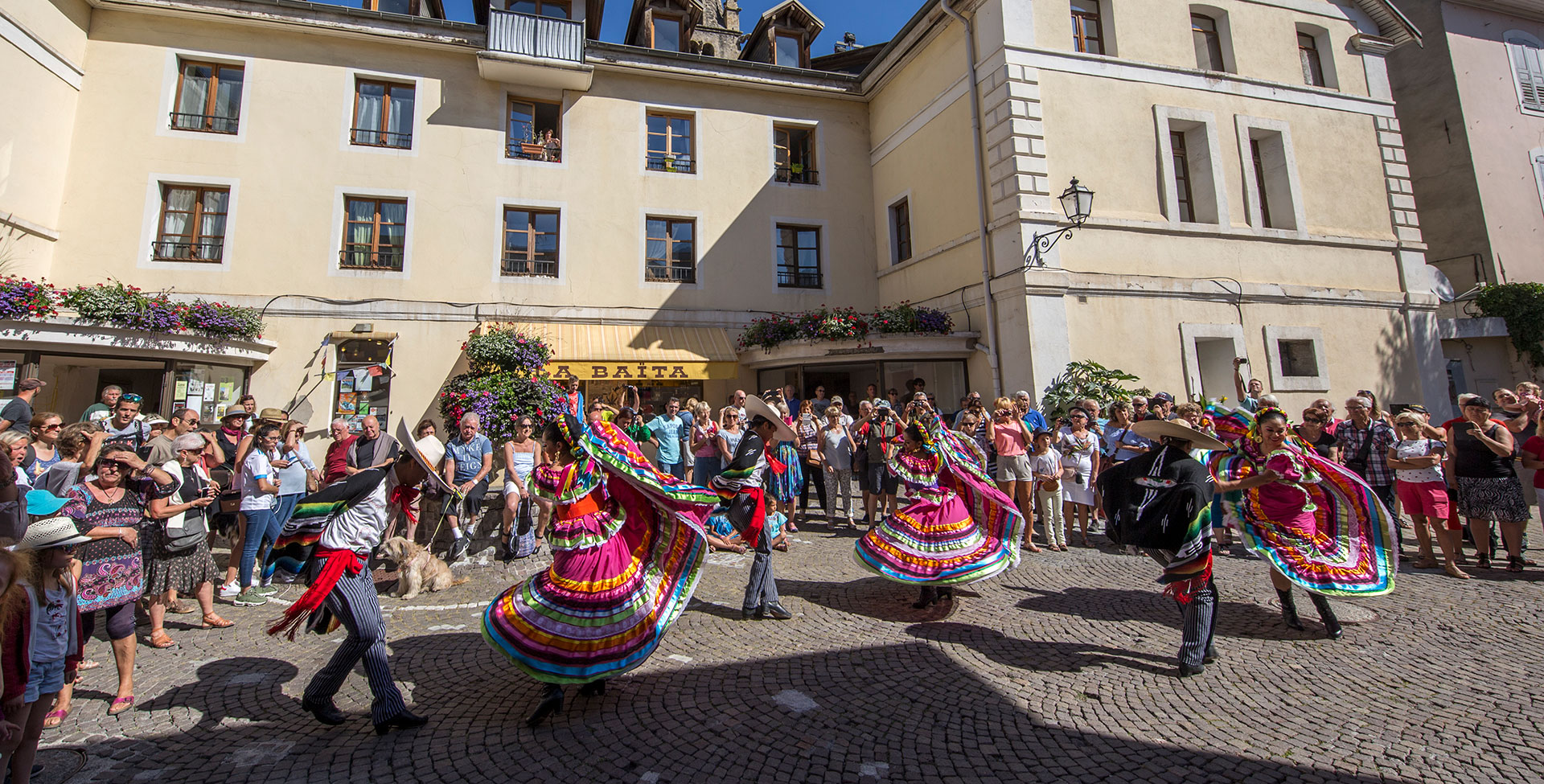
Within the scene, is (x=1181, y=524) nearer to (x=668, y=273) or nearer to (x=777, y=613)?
(x=777, y=613)

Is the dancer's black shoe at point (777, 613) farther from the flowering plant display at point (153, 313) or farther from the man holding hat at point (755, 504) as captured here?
the flowering plant display at point (153, 313)

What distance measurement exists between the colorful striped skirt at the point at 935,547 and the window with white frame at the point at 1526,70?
2457cm

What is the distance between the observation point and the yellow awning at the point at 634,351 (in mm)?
13984

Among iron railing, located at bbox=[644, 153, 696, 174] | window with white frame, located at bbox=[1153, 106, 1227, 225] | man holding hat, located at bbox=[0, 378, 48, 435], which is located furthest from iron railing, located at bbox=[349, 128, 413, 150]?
window with white frame, located at bbox=[1153, 106, 1227, 225]

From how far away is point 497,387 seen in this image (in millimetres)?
11641

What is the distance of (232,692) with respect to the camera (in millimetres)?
4121

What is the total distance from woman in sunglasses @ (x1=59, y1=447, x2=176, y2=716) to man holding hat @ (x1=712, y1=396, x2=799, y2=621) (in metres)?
3.77

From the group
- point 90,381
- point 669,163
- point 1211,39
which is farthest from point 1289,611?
point 90,381

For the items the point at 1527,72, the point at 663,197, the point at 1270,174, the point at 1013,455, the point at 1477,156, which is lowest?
the point at 1013,455

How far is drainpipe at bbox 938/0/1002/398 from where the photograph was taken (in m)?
12.9

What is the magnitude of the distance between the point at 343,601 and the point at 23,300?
37.1 ft

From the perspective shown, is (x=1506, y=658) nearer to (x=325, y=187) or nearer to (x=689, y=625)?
(x=689, y=625)

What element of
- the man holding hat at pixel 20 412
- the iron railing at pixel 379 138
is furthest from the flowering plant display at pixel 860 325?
the man holding hat at pixel 20 412

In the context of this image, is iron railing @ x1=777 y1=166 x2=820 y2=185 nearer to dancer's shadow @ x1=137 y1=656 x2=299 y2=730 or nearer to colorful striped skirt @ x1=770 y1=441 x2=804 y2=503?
colorful striped skirt @ x1=770 y1=441 x2=804 y2=503
